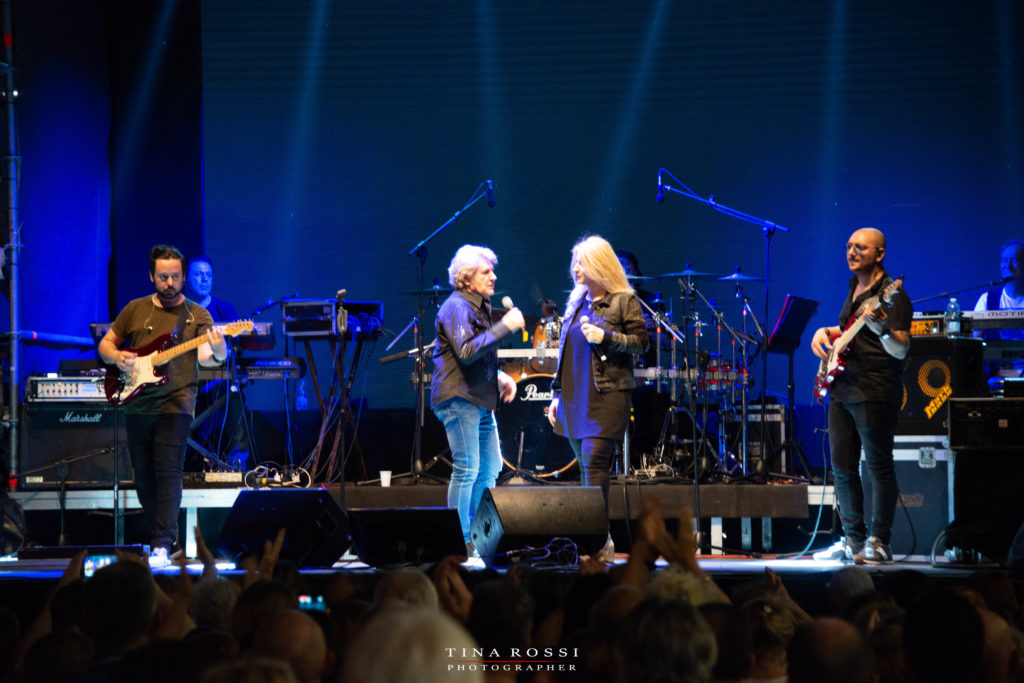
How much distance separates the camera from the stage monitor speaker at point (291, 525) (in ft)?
18.5

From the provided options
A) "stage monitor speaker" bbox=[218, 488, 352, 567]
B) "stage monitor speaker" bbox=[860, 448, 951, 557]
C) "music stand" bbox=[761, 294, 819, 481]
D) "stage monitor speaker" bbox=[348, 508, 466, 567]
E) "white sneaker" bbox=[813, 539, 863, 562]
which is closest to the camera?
"stage monitor speaker" bbox=[348, 508, 466, 567]

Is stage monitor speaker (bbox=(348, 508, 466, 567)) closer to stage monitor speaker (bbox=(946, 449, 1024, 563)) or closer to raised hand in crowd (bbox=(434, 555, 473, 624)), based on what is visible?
raised hand in crowd (bbox=(434, 555, 473, 624))

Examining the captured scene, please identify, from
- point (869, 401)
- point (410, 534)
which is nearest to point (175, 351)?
point (410, 534)

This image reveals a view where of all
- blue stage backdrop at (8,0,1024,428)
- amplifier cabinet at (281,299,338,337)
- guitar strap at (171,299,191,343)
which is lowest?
guitar strap at (171,299,191,343)

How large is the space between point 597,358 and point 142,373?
8.94 feet

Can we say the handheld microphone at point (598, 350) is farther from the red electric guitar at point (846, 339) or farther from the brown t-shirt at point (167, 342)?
the brown t-shirt at point (167, 342)

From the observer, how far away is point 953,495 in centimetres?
643

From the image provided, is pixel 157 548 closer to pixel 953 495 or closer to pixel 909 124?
pixel 953 495

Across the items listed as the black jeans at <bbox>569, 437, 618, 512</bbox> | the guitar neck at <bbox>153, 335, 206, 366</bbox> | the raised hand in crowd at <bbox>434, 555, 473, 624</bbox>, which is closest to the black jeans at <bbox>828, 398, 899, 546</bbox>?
the black jeans at <bbox>569, 437, 618, 512</bbox>

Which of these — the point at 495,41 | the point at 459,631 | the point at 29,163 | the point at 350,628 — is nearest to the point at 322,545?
the point at 350,628

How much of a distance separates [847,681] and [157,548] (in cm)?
467

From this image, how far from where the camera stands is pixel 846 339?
Result: 19.4ft

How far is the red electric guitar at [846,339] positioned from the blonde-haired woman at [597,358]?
1060 mm

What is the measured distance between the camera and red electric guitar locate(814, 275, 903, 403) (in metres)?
5.83
